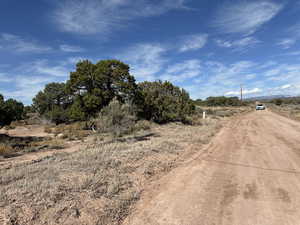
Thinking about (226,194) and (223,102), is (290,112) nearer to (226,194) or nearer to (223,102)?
(226,194)

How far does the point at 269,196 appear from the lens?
4395 mm

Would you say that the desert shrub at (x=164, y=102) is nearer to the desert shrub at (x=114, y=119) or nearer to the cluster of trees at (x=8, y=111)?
the desert shrub at (x=114, y=119)

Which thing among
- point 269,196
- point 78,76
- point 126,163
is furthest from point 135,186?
point 78,76

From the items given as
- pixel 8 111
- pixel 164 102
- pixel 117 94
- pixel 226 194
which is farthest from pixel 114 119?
pixel 164 102

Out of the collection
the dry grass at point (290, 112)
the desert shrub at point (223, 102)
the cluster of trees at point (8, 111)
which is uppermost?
the desert shrub at point (223, 102)

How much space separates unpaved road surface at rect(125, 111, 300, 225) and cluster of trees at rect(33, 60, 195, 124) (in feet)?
36.8

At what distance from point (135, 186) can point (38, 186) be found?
252 centimetres

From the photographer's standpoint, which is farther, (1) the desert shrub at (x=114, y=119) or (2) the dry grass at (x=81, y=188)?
(1) the desert shrub at (x=114, y=119)

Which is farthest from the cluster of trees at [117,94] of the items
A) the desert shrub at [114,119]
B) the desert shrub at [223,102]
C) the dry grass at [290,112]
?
the desert shrub at [223,102]

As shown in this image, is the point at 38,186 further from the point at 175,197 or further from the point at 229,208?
the point at 229,208

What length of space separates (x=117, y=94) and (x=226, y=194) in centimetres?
1442

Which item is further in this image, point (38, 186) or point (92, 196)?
point (38, 186)

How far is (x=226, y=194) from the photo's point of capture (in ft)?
15.0

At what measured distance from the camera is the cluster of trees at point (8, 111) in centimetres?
1377
